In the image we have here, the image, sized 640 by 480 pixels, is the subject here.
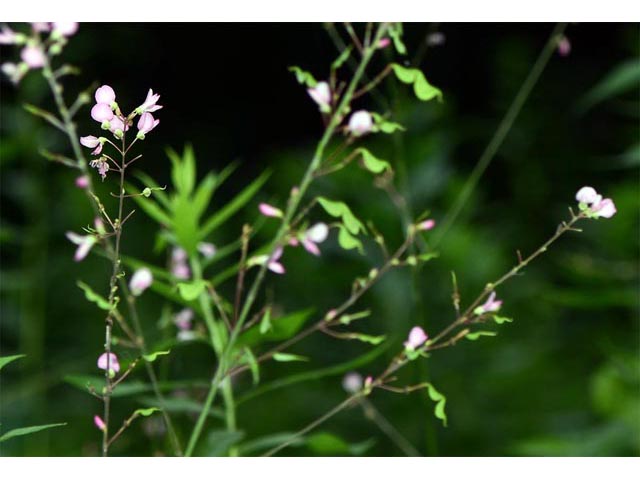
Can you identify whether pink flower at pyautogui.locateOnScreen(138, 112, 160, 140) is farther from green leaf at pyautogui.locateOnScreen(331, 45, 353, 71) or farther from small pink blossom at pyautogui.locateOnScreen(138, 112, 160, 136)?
green leaf at pyautogui.locateOnScreen(331, 45, 353, 71)

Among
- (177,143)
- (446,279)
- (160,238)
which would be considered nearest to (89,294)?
(160,238)

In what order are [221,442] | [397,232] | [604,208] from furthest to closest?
1. [397,232]
2. [221,442]
3. [604,208]

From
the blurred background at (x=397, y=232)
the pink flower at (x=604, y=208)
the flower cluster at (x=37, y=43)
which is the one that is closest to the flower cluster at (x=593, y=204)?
the pink flower at (x=604, y=208)

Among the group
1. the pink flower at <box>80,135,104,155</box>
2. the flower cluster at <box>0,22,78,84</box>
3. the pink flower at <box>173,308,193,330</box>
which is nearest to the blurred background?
the pink flower at <box>173,308,193,330</box>

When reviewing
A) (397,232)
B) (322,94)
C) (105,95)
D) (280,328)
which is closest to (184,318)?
(280,328)

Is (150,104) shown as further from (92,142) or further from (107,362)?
(107,362)

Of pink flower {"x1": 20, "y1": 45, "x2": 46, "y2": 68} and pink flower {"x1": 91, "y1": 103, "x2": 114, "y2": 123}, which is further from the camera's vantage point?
pink flower {"x1": 20, "y1": 45, "x2": 46, "y2": 68}
